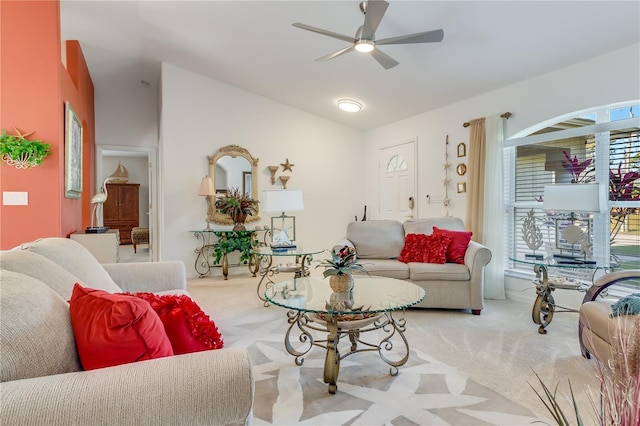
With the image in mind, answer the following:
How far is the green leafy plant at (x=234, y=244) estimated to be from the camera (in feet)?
18.1

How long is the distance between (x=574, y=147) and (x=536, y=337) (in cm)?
200

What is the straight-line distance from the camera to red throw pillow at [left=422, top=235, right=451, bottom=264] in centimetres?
383

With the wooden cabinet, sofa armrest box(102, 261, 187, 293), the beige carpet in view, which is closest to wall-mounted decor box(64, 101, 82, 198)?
sofa armrest box(102, 261, 187, 293)

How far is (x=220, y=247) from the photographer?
552cm

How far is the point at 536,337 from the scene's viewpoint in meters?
2.99

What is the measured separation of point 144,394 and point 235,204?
4.65 m

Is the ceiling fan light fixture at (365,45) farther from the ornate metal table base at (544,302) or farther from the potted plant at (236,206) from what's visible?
the potted plant at (236,206)

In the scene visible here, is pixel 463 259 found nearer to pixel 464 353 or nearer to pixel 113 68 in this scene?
pixel 464 353

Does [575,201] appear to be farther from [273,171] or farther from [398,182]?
[273,171]

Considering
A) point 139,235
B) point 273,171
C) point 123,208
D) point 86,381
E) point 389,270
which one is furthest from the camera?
point 123,208

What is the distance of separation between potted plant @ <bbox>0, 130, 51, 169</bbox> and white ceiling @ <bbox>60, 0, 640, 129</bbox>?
170 cm

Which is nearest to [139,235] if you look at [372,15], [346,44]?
[346,44]

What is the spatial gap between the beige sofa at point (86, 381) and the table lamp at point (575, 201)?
10.1 feet

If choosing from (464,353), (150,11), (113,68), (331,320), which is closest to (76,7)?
(150,11)
